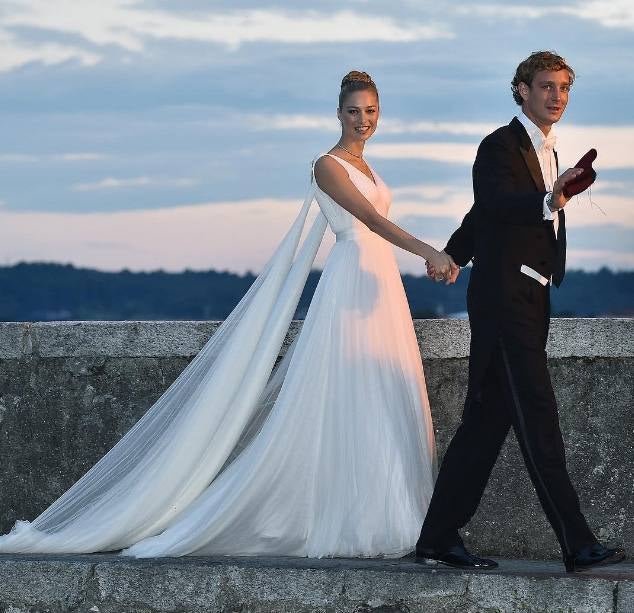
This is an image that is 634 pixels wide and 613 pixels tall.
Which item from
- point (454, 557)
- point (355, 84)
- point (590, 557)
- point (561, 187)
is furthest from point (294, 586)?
point (355, 84)

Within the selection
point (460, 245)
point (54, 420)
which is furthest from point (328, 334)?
point (54, 420)

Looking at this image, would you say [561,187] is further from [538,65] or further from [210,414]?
[210,414]

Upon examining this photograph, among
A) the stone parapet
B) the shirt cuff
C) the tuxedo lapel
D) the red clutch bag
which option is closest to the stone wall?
the stone parapet

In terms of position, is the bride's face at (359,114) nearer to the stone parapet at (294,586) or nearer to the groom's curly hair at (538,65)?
the groom's curly hair at (538,65)

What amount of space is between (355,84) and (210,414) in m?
1.69

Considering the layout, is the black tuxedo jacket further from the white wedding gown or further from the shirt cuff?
the white wedding gown

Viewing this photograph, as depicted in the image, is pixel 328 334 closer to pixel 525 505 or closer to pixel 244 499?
pixel 244 499

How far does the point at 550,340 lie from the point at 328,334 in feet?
3.53

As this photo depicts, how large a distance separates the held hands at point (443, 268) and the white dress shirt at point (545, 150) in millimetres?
493

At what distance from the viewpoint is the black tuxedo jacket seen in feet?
18.4

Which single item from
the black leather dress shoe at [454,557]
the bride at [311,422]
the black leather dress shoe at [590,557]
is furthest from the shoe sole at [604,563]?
the bride at [311,422]

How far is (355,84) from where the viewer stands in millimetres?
6340

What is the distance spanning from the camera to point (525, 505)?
6672 millimetres

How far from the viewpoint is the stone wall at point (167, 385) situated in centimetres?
664
